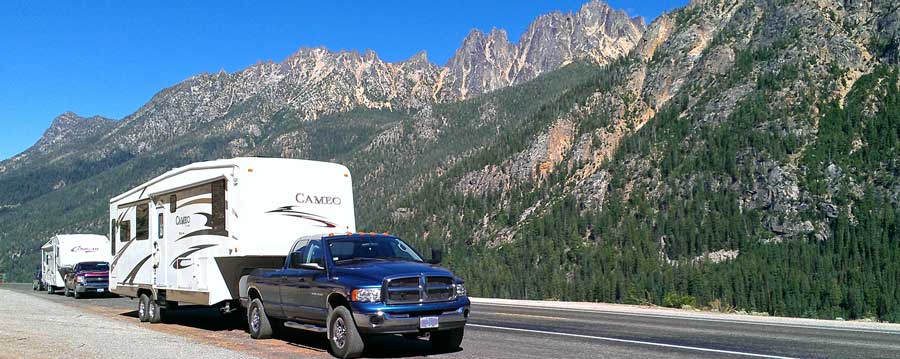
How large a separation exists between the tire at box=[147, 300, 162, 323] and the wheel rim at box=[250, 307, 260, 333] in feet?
18.6

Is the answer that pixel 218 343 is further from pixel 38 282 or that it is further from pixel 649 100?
pixel 649 100

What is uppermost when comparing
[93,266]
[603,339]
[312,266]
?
[312,266]

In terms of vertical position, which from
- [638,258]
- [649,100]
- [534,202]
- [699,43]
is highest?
[699,43]

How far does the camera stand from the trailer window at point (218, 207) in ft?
55.8

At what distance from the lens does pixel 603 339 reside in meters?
15.5

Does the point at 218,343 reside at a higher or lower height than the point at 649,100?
lower

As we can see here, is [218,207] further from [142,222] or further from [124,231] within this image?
[124,231]

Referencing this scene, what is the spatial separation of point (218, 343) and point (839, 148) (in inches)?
5854

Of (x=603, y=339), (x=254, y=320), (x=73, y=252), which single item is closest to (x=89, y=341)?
(x=254, y=320)

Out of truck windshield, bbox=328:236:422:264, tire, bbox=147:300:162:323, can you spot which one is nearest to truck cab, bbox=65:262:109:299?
tire, bbox=147:300:162:323

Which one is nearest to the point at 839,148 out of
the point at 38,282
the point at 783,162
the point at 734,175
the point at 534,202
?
the point at 783,162

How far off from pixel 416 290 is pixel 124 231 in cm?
1380

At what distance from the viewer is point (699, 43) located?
190 meters

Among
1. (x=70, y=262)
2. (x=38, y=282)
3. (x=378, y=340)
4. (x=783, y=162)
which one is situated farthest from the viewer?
(x=783, y=162)
